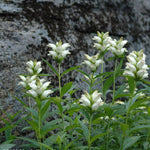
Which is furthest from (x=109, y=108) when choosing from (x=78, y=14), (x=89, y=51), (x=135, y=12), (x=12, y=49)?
(x=135, y=12)

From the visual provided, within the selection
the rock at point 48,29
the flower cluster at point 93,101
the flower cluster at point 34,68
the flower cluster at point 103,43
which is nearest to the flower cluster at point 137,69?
the flower cluster at point 93,101

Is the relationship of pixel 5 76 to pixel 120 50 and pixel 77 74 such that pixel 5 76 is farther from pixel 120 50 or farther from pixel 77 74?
pixel 120 50

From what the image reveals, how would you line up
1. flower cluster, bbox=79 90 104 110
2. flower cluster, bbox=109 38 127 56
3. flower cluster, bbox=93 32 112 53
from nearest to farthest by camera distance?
flower cluster, bbox=79 90 104 110
flower cluster, bbox=109 38 127 56
flower cluster, bbox=93 32 112 53

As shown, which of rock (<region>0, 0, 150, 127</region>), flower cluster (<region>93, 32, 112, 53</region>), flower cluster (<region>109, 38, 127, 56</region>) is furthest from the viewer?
rock (<region>0, 0, 150, 127</region>)

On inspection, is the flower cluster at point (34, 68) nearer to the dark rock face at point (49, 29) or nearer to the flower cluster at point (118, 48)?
the dark rock face at point (49, 29)

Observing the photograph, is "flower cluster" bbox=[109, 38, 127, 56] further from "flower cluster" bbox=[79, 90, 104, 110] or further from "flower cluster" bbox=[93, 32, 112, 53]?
"flower cluster" bbox=[79, 90, 104, 110]

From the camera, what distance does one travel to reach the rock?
2.01 metres

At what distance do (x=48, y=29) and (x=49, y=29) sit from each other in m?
0.01

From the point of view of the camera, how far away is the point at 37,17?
231cm

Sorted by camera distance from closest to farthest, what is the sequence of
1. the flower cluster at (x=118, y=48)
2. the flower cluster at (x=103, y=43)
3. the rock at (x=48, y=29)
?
the flower cluster at (x=118, y=48), the flower cluster at (x=103, y=43), the rock at (x=48, y=29)

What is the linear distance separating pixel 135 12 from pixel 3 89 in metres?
2.38

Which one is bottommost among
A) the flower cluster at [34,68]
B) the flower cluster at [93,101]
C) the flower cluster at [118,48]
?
the flower cluster at [93,101]

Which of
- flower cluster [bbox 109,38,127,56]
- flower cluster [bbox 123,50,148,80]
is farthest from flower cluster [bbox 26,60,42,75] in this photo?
flower cluster [bbox 123,50,148,80]

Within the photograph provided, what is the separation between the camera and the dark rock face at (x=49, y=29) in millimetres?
2016
